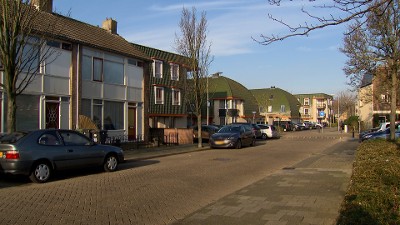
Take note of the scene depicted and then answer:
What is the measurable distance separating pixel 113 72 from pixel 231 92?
39.3 metres

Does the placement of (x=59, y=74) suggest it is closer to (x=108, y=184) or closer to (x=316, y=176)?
(x=108, y=184)

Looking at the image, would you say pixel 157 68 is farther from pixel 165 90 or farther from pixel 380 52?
pixel 380 52

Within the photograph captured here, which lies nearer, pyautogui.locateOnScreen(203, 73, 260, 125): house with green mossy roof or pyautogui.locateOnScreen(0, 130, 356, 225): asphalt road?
pyautogui.locateOnScreen(0, 130, 356, 225): asphalt road

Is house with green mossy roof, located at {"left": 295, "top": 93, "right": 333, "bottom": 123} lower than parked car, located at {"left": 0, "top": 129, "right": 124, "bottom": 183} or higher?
higher

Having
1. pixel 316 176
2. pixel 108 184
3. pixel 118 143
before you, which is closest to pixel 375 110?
pixel 118 143

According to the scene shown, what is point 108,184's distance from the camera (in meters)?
10.8

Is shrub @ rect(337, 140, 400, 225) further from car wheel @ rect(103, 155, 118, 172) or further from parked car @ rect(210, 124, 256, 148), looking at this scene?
parked car @ rect(210, 124, 256, 148)

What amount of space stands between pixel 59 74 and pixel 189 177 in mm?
10982

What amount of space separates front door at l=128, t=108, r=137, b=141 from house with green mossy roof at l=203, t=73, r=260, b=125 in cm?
3372

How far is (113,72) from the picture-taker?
23.7 meters

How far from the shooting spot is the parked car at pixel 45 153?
34.5 feet

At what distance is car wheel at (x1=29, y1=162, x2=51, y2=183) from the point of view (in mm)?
10844

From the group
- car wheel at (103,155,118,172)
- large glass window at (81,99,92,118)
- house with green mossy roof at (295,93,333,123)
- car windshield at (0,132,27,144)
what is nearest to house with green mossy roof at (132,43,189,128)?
large glass window at (81,99,92,118)

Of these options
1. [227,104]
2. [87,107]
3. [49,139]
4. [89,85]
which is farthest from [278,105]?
[49,139]
